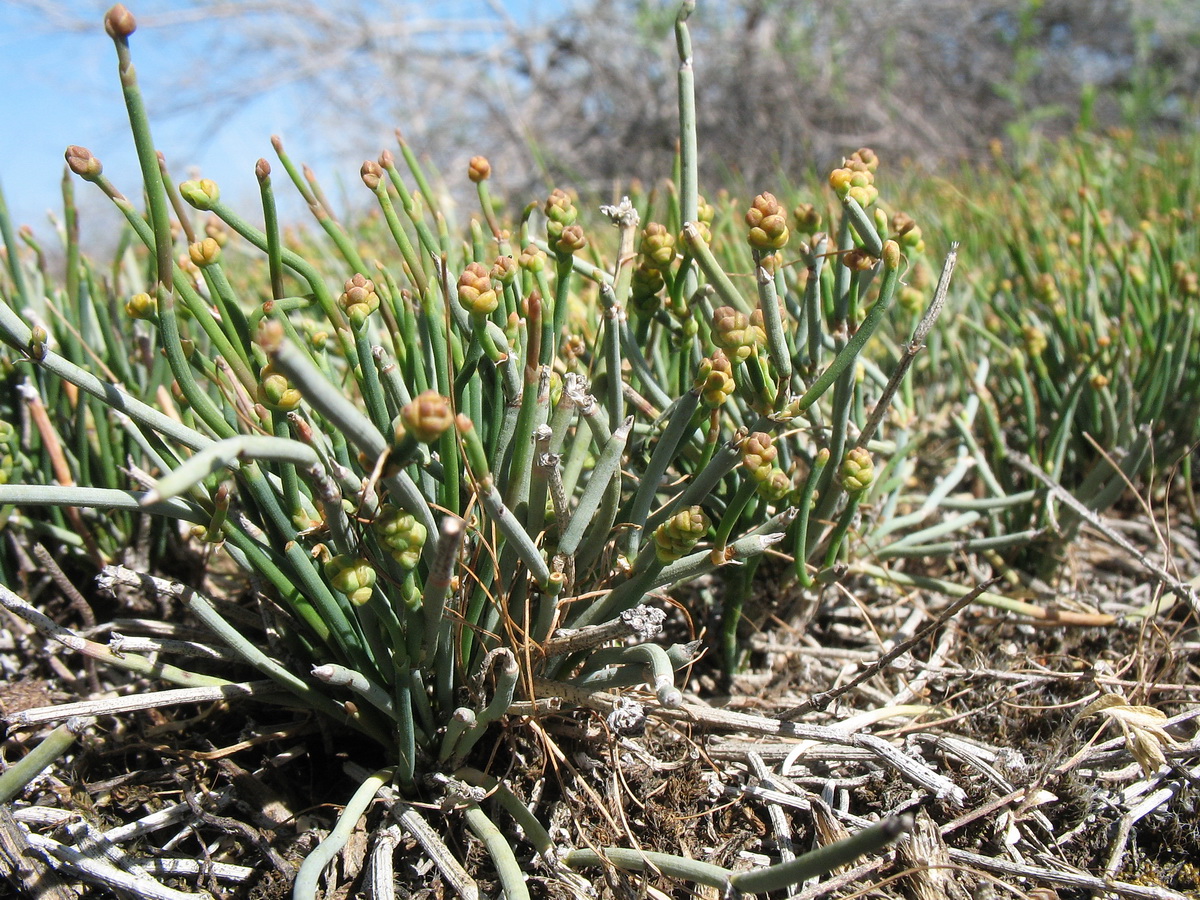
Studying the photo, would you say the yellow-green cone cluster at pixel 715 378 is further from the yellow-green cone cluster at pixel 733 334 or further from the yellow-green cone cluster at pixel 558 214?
the yellow-green cone cluster at pixel 558 214

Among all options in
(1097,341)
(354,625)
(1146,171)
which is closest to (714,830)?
(354,625)

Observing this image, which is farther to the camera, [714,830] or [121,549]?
[121,549]

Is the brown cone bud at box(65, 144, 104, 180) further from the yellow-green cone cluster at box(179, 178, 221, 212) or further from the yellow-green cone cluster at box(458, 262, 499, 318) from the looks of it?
the yellow-green cone cluster at box(458, 262, 499, 318)

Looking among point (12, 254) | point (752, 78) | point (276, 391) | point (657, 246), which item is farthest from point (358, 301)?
point (752, 78)

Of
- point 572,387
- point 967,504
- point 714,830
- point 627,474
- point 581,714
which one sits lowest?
point 714,830

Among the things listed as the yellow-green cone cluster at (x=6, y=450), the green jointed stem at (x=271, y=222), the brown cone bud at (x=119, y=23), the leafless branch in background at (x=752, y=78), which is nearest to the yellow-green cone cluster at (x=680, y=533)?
the green jointed stem at (x=271, y=222)

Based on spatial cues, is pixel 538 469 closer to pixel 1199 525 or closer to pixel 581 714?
pixel 581 714
